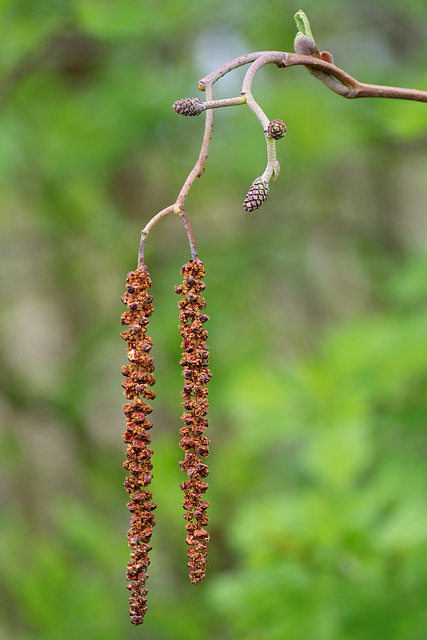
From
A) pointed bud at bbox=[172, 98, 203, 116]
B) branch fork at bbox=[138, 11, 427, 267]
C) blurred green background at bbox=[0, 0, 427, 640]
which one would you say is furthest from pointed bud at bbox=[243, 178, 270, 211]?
blurred green background at bbox=[0, 0, 427, 640]

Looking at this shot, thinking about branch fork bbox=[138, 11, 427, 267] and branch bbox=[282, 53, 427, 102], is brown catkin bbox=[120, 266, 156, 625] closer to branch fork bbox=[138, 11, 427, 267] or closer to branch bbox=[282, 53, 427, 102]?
branch fork bbox=[138, 11, 427, 267]

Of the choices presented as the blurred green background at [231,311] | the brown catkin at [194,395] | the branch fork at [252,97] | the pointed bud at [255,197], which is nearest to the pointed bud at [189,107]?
the branch fork at [252,97]

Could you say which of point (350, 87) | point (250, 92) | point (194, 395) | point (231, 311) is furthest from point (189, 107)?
point (231, 311)

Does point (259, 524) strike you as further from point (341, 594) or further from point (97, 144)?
point (97, 144)

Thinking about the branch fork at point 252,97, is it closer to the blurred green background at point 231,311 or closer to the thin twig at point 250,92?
the thin twig at point 250,92

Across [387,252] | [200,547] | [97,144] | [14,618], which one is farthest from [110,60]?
[14,618]

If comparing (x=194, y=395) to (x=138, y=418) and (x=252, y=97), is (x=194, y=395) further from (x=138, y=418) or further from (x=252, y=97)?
(x=252, y=97)
